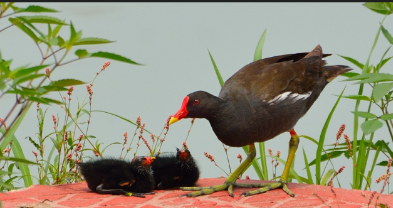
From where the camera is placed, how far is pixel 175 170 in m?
5.13

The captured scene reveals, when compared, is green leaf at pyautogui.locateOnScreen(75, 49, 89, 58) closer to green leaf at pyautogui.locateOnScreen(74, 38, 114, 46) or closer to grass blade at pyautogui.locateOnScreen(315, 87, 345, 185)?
green leaf at pyautogui.locateOnScreen(74, 38, 114, 46)

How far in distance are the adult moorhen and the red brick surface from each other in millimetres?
116

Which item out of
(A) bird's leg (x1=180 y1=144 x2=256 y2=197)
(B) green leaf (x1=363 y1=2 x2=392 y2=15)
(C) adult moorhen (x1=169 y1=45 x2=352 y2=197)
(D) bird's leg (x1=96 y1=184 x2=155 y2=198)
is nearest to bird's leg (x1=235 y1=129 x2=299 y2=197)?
(C) adult moorhen (x1=169 y1=45 x2=352 y2=197)

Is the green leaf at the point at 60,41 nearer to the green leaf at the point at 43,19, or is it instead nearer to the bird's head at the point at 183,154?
the green leaf at the point at 43,19

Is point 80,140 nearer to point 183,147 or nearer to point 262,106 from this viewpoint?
point 183,147

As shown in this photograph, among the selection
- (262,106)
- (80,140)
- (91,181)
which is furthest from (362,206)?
(80,140)

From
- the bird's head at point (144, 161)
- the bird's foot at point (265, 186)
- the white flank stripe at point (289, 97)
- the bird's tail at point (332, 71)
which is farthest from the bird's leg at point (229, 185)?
the bird's tail at point (332, 71)

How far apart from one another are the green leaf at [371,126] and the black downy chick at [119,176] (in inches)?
68.8

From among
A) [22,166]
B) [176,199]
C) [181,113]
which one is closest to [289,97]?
[181,113]

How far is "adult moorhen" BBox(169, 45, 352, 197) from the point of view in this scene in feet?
15.7

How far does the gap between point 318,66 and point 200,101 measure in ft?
4.43

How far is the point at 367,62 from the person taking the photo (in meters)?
5.73

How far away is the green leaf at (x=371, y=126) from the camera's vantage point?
4.26 m

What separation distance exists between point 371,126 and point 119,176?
207 cm
